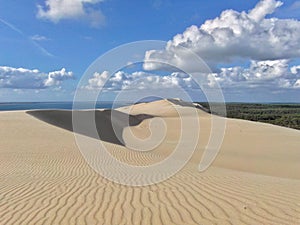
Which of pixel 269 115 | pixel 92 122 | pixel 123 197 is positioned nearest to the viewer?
pixel 123 197

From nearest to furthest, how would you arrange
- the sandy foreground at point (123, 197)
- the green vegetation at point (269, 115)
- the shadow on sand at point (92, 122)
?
the sandy foreground at point (123, 197) < the shadow on sand at point (92, 122) < the green vegetation at point (269, 115)

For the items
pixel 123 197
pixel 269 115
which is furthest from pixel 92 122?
pixel 269 115

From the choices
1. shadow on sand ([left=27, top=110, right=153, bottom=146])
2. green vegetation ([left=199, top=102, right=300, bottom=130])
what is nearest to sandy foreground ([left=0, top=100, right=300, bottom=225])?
shadow on sand ([left=27, top=110, right=153, bottom=146])

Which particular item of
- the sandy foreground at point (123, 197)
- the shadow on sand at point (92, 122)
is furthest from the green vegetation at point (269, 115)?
the sandy foreground at point (123, 197)

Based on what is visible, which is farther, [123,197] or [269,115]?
[269,115]

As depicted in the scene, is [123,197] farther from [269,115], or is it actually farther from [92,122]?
[269,115]

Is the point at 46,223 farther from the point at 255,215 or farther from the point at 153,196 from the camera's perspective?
the point at 255,215

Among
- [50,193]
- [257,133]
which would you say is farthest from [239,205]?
[257,133]

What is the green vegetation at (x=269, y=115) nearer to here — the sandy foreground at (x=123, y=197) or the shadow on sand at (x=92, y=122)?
the shadow on sand at (x=92, y=122)

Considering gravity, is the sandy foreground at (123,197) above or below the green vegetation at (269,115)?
above

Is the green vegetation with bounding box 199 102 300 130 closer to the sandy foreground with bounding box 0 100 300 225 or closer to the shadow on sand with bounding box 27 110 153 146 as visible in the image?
the shadow on sand with bounding box 27 110 153 146

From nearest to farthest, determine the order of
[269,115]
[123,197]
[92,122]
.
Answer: [123,197] < [92,122] < [269,115]

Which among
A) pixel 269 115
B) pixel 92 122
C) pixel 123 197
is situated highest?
pixel 123 197

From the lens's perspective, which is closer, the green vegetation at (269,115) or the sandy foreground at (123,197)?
the sandy foreground at (123,197)
